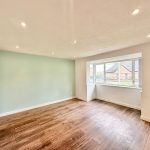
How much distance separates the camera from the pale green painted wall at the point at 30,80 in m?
3.43

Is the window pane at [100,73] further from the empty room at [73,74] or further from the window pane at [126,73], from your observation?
the window pane at [126,73]

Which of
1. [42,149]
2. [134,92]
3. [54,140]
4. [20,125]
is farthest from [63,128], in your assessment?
[134,92]

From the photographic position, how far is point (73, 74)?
18.7 ft

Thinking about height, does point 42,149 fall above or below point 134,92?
below

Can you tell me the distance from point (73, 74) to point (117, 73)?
2434 millimetres

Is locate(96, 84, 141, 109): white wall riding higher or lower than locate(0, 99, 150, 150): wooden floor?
higher

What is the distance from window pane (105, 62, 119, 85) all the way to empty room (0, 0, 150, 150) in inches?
2.0

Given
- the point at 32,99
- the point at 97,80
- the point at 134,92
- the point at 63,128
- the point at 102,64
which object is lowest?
the point at 63,128

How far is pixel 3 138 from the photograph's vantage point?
86.1 inches

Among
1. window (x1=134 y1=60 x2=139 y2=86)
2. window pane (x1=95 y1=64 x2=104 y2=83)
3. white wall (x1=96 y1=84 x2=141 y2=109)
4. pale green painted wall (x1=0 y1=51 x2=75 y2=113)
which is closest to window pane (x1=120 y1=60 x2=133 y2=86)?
window (x1=134 y1=60 x2=139 y2=86)

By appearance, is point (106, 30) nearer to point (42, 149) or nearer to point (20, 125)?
point (42, 149)

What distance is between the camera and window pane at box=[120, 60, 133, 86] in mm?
4266

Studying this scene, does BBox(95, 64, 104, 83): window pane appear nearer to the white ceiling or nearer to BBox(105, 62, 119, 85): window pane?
BBox(105, 62, 119, 85): window pane

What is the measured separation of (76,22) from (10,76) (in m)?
3.23
